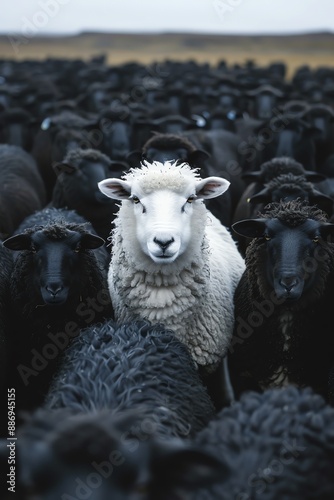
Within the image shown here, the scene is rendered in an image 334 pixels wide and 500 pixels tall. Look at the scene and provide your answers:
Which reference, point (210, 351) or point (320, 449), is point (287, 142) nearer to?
point (210, 351)

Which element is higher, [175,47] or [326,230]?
[175,47]

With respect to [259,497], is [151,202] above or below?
above

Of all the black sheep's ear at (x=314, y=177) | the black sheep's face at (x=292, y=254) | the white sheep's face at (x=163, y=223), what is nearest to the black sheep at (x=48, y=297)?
the white sheep's face at (x=163, y=223)

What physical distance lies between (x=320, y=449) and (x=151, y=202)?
5.70ft

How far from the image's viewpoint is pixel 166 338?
342 centimetres

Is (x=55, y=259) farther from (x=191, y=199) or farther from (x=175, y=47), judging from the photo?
(x=175, y=47)

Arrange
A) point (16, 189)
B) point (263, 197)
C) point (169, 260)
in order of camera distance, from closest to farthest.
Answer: point (169, 260) < point (263, 197) < point (16, 189)

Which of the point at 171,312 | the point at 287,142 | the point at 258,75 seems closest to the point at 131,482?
the point at 171,312

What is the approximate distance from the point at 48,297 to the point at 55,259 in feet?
0.70

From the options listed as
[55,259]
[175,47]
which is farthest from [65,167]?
[175,47]

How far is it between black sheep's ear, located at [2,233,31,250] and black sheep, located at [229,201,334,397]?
1.17 m

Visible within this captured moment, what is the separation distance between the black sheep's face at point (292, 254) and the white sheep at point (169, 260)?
0.32 meters

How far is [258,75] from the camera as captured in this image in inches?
805

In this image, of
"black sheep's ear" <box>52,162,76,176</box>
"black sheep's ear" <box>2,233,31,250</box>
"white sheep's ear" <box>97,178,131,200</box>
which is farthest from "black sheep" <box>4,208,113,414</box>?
"black sheep's ear" <box>52,162,76,176</box>
